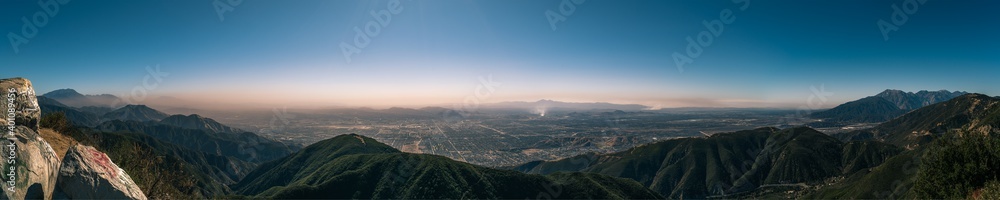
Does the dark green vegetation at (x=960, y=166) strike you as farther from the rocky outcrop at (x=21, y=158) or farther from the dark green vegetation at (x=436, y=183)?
the dark green vegetation at (x=436, y=183)

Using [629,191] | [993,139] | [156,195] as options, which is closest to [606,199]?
[629,191]

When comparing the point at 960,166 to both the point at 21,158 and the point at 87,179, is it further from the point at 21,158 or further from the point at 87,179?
the point at 21,158

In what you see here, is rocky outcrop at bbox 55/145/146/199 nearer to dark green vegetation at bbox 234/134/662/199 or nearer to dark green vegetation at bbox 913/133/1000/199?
dark green vegetation at bbox 913/133/1000/199

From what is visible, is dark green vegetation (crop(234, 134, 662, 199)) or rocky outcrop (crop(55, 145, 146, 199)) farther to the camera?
dark green vegetation (crop(234, 134, 662, 199))

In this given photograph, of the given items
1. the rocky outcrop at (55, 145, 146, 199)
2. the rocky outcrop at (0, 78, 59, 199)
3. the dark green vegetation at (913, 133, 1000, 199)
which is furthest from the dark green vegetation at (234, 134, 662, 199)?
the rocky outcrop at (0, 78, 59, 199)

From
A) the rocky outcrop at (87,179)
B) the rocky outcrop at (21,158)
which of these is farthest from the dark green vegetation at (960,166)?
the rocky outcrop at (21,158)

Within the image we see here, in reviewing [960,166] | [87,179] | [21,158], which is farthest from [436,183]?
[21,158]
